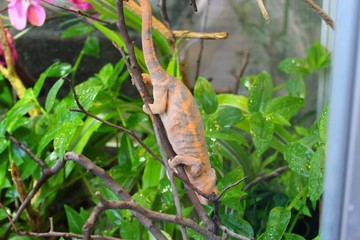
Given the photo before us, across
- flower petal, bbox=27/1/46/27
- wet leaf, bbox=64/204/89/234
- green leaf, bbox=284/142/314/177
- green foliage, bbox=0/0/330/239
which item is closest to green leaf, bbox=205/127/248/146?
green foliage, bbox=0/0/330/239

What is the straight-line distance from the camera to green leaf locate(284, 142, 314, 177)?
584mm

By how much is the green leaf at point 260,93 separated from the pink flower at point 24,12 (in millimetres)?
359

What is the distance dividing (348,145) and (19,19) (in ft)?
2.16

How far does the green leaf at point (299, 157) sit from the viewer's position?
584 mm

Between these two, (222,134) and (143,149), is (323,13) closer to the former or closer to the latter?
(222,134)

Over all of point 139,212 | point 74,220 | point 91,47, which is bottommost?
point 74,220

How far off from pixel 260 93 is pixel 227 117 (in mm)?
58

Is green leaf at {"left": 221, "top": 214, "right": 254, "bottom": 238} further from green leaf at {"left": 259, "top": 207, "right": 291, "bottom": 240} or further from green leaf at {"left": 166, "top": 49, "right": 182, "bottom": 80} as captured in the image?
green leaf at {"left": 166, "top": 49, "right": 182, "bottom": 80}

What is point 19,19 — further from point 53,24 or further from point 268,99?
point 268,99

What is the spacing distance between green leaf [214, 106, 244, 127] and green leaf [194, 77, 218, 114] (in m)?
0.01

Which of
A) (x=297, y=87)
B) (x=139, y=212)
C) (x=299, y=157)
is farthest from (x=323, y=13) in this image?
(x=297, y=87)

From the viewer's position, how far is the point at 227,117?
0.72 meters

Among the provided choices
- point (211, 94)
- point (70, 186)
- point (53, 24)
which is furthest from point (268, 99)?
point (53, 24)

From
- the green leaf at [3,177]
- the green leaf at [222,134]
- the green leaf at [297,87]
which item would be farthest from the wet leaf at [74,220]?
the green leaf at [297,87]
